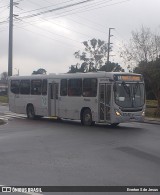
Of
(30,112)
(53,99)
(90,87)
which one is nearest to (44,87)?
(53,99)

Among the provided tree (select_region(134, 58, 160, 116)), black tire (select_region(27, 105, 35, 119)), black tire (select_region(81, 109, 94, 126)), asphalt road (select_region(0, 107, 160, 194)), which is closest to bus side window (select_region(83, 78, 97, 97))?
black tire (select_region(81, 109, 94, 126))

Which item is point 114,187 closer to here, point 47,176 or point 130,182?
point 130,182

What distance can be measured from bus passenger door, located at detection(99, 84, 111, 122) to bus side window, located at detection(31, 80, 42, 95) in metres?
6.09

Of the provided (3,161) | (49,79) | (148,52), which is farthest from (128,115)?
(148,52)

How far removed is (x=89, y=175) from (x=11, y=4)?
34944mm

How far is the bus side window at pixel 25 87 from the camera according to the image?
29245mm

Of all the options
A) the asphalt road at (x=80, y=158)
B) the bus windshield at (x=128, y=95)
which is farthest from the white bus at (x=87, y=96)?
the asphalt road at (x=80, y=158)

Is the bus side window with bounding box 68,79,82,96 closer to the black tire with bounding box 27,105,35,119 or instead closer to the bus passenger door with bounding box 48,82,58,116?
the bus passenger door with bounding box 48,82,58,116

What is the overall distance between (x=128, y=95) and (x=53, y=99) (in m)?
5.79

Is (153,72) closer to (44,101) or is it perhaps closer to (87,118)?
(44,101)

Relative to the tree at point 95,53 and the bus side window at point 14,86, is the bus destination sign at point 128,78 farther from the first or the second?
the tree at point 95,53

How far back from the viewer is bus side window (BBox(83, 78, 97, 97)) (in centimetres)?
2339

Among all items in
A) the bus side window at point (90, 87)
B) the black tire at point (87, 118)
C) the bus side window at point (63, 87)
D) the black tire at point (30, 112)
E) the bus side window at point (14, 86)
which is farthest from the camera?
the bus side window at point (14, 86)

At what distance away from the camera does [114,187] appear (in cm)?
898
